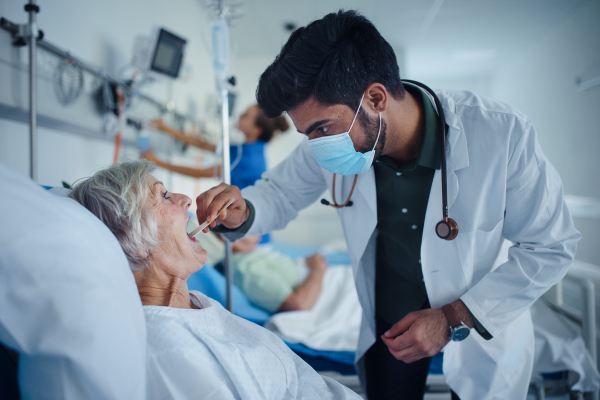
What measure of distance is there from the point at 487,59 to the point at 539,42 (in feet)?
2.31

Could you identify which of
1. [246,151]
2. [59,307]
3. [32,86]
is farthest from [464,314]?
[246,151]

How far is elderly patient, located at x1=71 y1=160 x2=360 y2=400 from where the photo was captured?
72cm

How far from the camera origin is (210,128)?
354cm

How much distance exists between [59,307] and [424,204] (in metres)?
0.98

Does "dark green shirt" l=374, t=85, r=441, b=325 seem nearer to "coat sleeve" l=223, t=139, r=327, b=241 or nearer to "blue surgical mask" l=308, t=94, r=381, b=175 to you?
"blue surgical mask" l=308, t=94, r=381, b=175

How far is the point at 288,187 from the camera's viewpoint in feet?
4.47

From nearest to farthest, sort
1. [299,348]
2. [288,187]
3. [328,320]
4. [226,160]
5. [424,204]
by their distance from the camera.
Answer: [424,204], [288,187], [226,160], [299,348], [328,320]

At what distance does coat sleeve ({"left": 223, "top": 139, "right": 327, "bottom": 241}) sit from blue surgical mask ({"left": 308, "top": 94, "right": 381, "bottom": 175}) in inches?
10.1

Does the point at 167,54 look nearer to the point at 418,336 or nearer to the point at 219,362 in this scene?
the point at 219,362

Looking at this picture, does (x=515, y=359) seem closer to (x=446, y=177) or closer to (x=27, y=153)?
(x=446, y=177)

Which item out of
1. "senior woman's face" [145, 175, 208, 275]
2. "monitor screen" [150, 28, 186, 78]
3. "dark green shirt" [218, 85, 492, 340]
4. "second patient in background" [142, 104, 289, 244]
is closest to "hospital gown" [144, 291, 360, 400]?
"senior woman's face" [145, 175, 208, 275]

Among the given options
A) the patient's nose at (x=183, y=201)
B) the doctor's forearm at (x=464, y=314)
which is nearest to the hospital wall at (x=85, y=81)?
the patient's nose at (x=183, y=201)

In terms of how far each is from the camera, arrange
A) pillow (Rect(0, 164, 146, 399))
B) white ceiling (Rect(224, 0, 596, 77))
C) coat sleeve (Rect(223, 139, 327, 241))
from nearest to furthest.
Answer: pillow (Rect(0, 164, 146, 399)) → coat sleeve (Rect(223, 139, 327, 241)) → white ceiling (Rect(224, 0, 596, 77))

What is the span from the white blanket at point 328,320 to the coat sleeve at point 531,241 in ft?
2.60
